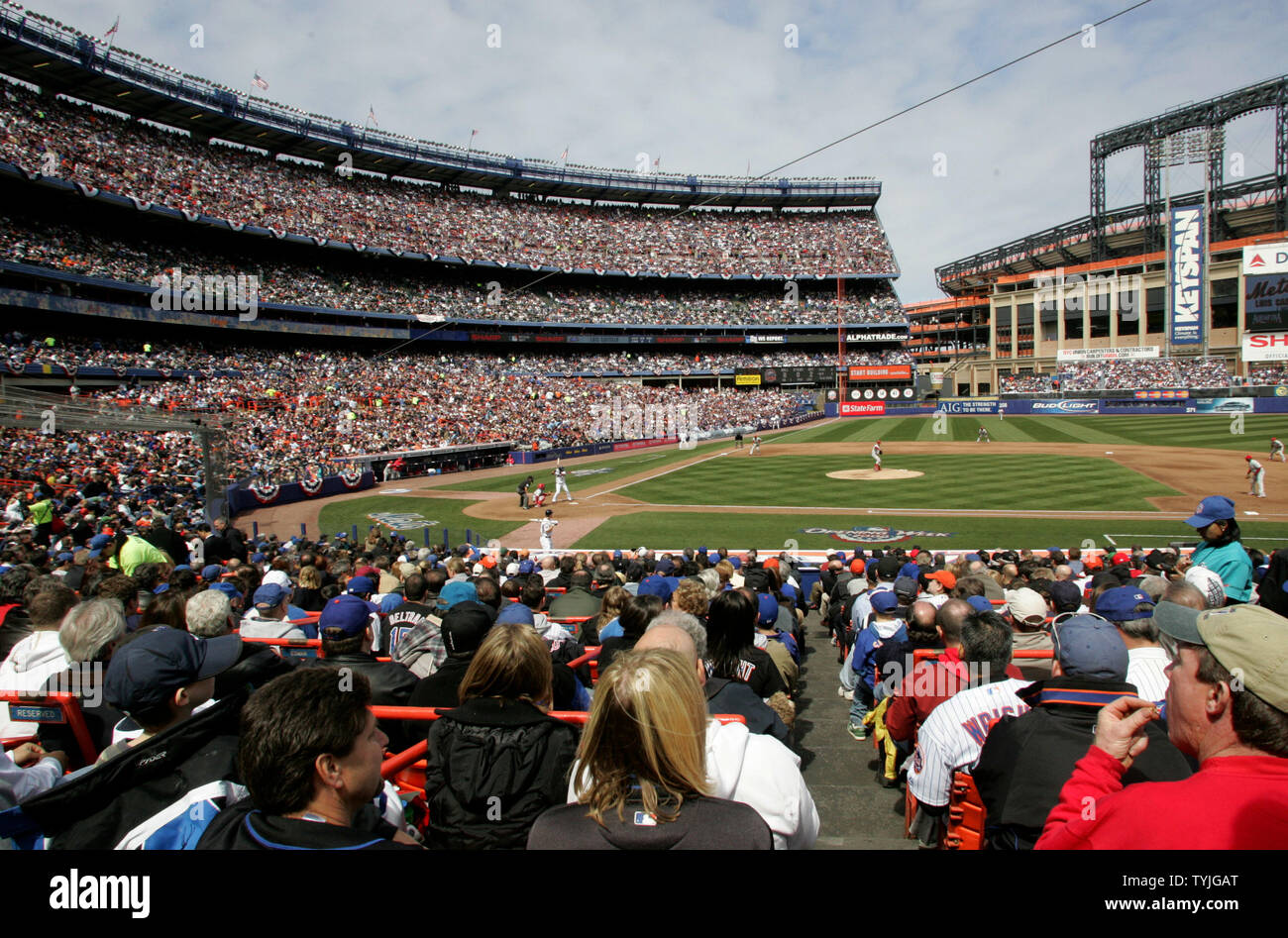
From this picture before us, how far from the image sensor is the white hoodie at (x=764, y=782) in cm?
252

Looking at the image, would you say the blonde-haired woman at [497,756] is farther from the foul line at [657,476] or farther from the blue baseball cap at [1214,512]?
the foul line at [657,476]

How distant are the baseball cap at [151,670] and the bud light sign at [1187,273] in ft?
Answer: 267

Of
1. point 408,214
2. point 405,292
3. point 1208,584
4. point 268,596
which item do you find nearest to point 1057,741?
point 1208,584

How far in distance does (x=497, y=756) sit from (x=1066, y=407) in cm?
7188

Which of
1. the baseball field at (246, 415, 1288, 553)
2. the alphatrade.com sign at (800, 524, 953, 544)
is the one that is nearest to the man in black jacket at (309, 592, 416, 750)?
the baseball field at (246, 415, 1288, 553)

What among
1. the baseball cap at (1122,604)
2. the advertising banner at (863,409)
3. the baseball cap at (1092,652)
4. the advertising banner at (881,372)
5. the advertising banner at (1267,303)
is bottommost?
the baseball cap at (1122,604)

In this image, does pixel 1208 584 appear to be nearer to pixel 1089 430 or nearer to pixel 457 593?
pixel 457 593

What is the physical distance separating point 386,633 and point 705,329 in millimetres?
75338

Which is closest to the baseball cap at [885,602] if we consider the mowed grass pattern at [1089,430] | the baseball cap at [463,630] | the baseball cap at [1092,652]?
the baseball cap at [1092,652]

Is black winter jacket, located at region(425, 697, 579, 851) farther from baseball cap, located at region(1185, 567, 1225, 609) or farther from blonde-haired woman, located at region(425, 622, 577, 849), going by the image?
baseball cap, located at region(1185, 567, 1225, 609)

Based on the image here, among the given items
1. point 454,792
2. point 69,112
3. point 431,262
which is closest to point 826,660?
point 454,792

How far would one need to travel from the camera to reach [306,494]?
3288 centimetres

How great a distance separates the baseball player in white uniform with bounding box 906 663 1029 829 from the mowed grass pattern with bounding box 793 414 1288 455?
41.1 meters
